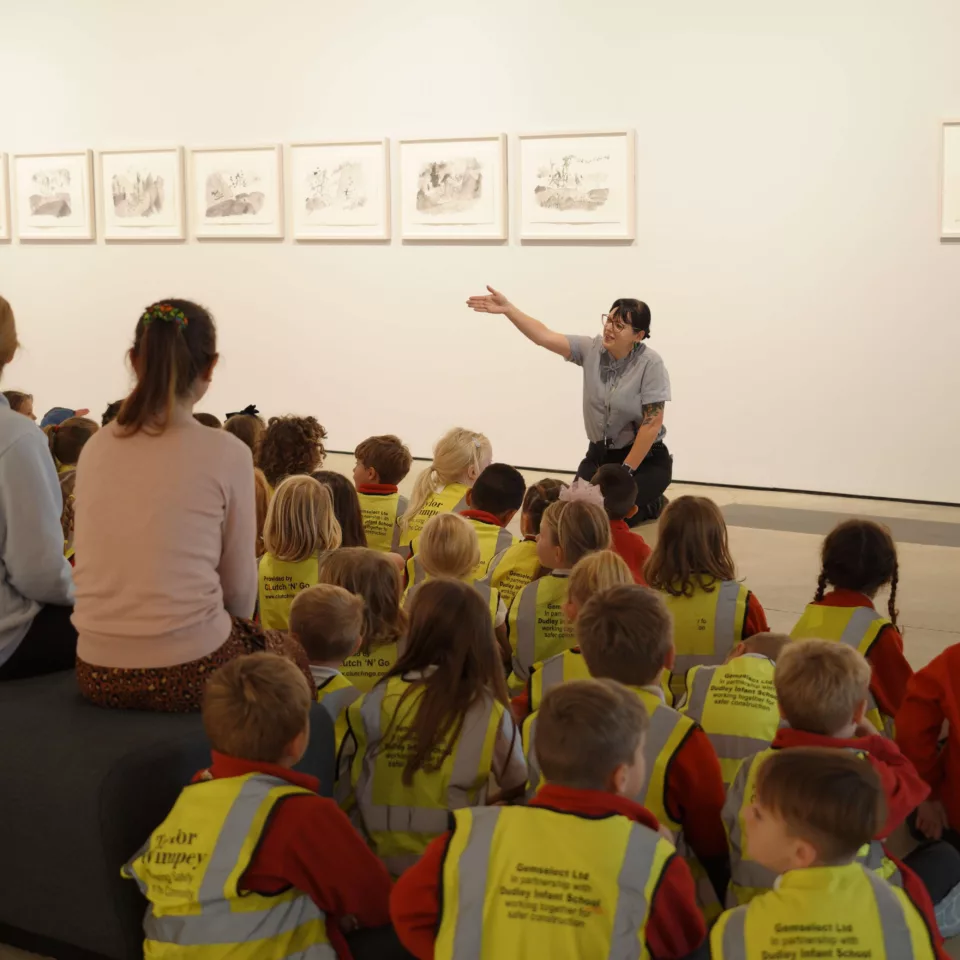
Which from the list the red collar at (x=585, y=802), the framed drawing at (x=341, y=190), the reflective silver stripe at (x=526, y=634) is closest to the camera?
the red collar at (x=585, y=802)

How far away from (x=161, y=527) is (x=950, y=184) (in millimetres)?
6773

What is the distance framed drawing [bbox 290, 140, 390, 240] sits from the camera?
10.1 m

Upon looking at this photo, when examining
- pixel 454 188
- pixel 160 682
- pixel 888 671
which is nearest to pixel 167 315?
pixel 160 682

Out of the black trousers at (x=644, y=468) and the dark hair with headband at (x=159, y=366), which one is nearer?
the dark hair with headband at (x=159, y=366)

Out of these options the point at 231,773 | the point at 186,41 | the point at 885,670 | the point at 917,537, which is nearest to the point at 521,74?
the point at 186,41

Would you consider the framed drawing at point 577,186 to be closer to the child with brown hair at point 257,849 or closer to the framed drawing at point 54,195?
the framed drawing at point 54,195

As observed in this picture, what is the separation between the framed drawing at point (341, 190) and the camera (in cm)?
1010

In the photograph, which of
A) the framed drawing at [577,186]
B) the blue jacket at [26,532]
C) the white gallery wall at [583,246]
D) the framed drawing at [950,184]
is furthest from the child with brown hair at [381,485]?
the framed drawing at [950,184]

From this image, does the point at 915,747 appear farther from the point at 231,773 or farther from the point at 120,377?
the point at 120,377

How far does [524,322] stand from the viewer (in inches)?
288

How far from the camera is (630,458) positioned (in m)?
7.26

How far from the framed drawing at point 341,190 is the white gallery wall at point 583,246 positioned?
0.16m

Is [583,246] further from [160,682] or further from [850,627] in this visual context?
[160,682]

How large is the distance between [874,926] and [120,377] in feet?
34.5
